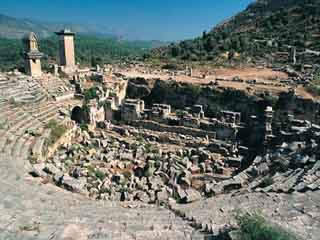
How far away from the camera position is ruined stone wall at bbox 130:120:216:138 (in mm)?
21328

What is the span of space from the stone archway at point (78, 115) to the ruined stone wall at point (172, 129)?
13.0ft

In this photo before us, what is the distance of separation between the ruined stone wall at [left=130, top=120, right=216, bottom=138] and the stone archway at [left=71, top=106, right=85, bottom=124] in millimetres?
3959

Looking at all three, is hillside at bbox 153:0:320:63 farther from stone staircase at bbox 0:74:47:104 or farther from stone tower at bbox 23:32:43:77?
stone staircase at bbox 0:74:47:104

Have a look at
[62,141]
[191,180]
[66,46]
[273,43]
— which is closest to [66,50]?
[66,46]

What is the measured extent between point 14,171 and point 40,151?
338cm

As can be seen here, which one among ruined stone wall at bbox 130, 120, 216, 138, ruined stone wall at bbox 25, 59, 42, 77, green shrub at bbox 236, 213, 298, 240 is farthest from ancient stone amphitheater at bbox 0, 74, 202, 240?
ruined stone wall at bbox 25, 59, 42, 77

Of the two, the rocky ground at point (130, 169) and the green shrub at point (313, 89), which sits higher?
the green shrub at point (313, 89)

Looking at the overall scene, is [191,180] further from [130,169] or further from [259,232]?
[259,232]

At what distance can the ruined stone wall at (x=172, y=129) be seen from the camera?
21328mm

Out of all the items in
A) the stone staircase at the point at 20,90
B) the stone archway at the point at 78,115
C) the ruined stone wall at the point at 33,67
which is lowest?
the stone archway at the point at 78,115

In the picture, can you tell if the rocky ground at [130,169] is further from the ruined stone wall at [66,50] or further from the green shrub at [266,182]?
the ruined stone wall at [66,50]

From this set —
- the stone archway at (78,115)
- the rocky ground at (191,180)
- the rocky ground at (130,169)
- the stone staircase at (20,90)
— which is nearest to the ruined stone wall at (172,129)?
the rocky ground at (130,169)

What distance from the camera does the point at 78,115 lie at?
24.3 metres

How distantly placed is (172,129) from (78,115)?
25.6 feet
